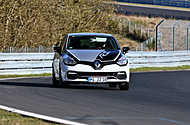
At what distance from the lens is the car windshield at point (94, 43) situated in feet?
54.3

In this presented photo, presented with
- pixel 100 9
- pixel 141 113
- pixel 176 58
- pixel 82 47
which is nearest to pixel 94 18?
pixel 100 9

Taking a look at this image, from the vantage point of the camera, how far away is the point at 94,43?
17.0 metres

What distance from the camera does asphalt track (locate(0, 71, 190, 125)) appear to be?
945cm

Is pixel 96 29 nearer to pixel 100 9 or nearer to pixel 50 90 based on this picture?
pixel 100 9

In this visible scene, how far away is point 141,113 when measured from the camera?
10.2 meters

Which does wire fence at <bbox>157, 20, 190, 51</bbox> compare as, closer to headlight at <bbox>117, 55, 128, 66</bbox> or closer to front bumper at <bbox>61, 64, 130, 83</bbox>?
headlight at <bbox>117, 55, 128, 66</bbox>

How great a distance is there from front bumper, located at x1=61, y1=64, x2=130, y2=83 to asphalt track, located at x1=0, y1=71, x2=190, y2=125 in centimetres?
33

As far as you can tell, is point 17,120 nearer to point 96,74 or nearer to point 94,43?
point 96,74

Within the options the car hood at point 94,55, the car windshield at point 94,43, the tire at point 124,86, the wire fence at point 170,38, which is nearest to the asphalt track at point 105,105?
the tire at point 124,86

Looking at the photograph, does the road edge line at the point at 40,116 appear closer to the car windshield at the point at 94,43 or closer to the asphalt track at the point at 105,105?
the asphalt track at the point at 105,105

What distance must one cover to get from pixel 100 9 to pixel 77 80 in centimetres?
2191

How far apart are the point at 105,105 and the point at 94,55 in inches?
159

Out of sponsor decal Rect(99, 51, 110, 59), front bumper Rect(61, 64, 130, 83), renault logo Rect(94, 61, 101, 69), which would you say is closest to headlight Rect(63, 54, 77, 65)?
front bumper Rect(61, 64, 130, 83)

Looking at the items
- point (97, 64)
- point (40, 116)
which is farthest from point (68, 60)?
point (40, 116)
